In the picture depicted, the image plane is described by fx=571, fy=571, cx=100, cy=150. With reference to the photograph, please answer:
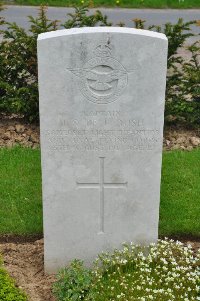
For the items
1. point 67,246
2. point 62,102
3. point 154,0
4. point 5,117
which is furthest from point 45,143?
point 154,0

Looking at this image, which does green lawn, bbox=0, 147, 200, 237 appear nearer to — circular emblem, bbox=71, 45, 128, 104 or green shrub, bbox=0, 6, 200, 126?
green shrub, bbox=0, 6, 200, 126

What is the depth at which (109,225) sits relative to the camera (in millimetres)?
5105

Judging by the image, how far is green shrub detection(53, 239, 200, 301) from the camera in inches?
183

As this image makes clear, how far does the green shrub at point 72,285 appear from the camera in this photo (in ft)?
14.8

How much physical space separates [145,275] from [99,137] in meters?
1.25

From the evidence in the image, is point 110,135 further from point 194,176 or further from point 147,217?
point 194,176

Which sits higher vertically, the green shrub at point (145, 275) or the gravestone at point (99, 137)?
the gravestone at point (99, 137)

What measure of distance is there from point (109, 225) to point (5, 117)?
3.78 metres

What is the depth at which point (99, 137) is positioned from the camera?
4.78 meters

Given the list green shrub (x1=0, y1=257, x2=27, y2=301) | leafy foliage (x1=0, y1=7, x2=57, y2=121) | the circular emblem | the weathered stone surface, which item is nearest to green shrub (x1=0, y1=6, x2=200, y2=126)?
leafy foliage (x1=0, y1=7, x2=57, y2=121)

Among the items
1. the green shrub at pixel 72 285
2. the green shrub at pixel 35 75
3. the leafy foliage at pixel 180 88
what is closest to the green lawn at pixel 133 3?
the green shrub at pixel 35 75

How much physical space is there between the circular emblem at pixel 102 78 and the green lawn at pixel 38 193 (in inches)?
72.8

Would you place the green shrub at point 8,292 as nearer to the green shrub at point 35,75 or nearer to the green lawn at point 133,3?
the green shrub at point 35,75

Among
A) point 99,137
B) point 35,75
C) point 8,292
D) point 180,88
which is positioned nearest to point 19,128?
point 35,75
